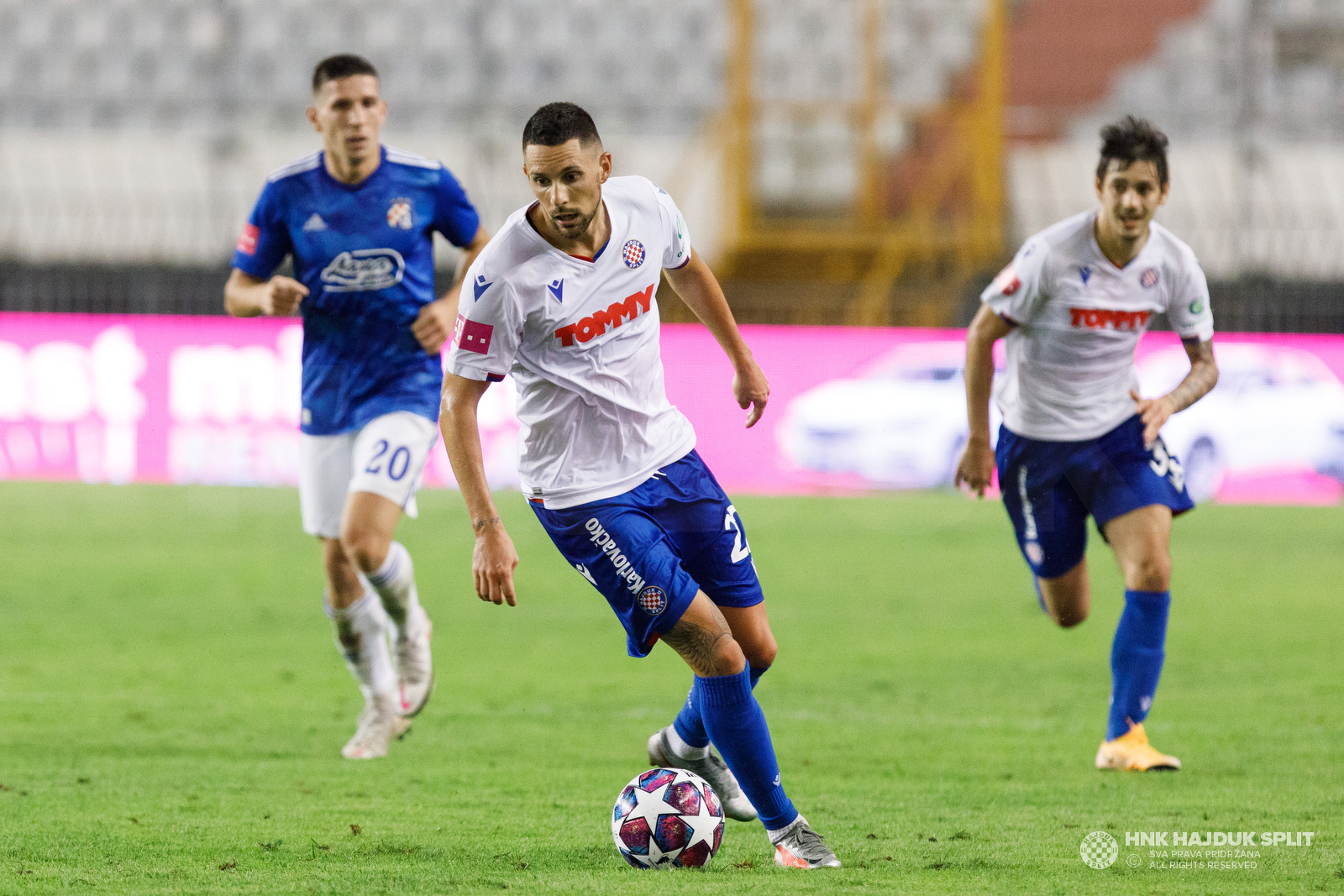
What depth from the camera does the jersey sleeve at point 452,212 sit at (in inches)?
262

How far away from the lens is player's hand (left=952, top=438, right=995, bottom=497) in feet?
20.5

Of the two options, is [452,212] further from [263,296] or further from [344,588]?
[344,588]

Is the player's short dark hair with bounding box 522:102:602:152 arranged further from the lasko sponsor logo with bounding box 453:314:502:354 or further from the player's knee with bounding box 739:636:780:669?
the player's knee with bounding box 739:636:780:669

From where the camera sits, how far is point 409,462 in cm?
636

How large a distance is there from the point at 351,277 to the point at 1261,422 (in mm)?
11738

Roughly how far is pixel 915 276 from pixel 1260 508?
6.64 m

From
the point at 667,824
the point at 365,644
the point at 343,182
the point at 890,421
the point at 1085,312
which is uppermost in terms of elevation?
the point at 343,182

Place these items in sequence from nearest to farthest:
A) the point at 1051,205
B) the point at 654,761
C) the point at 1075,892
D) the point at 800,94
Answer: the point at 1075,892 < the point at 654,761 < the point at 1051,205 < the point at 800,94

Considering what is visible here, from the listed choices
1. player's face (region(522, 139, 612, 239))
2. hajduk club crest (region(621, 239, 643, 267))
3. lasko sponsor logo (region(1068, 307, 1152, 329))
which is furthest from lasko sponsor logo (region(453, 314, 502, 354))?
lasko sponsor logo (region(1068, 307, 1152, 329))

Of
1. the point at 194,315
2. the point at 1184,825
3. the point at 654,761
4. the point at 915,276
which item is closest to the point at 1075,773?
the point at 1184,825

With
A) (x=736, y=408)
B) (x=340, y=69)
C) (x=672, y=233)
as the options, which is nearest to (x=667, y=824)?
(x=672, y=233)

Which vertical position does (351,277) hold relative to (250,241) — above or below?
below

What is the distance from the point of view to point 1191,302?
247 inches

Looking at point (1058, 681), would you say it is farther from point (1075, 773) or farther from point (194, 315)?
point (194, 315)
